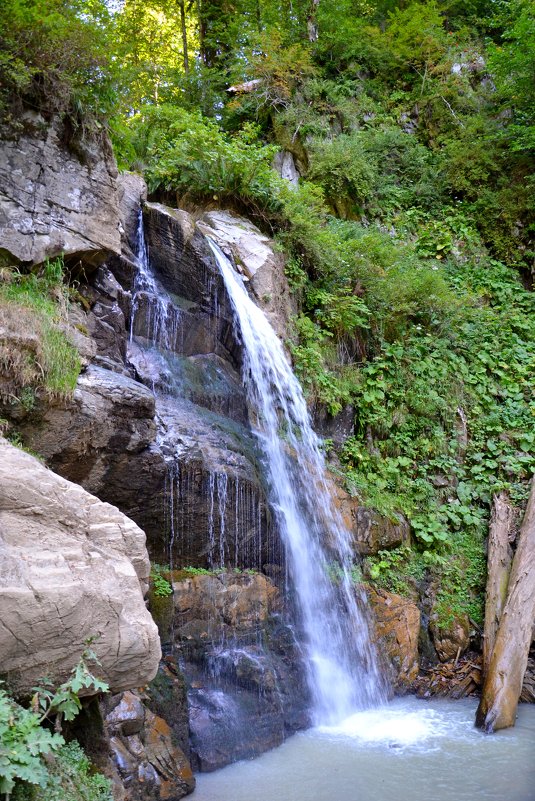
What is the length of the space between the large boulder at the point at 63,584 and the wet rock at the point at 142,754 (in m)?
1.18

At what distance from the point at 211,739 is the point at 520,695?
3915 mm

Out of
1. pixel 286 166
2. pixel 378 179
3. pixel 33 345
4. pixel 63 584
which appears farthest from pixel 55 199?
pixel 378 179

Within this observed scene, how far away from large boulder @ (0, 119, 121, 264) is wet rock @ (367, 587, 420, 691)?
538 cm

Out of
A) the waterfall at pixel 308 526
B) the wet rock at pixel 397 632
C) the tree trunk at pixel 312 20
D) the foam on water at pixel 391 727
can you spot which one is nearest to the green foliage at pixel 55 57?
the waterfall at pixel 308 526

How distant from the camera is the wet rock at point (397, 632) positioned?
7.39m

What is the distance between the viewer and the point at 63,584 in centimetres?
333

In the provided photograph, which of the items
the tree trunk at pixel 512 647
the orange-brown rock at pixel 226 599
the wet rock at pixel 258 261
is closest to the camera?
the orange-brown rock at pixel 226 599

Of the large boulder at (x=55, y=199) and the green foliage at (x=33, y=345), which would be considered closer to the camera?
the green foliage at (x=33, y=345)

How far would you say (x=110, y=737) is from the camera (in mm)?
4500

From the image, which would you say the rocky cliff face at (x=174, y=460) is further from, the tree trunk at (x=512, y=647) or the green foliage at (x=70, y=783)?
the tree trunk at (x=512, y=647)

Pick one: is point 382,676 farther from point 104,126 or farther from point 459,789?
point 104,126

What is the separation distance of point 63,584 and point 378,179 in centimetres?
1349

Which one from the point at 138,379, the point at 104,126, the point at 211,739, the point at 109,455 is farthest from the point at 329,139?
the point at 211,739

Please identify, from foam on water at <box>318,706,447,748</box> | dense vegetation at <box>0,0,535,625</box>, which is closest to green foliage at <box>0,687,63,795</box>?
foam on water at <box>318,706,447,748</box>
